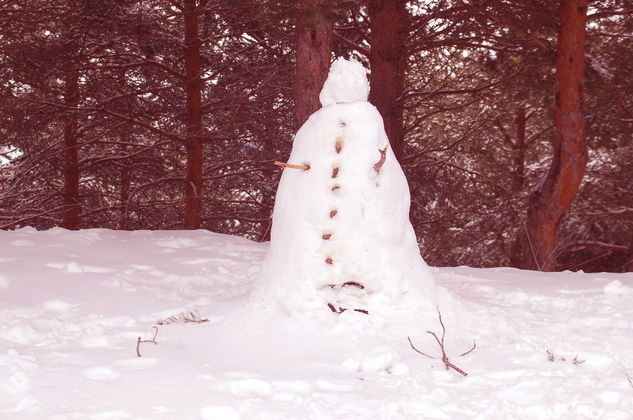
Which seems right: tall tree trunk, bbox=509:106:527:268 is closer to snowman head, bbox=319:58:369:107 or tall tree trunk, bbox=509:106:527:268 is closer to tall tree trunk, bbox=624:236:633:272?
tall tree trunk, bbox=624:236:633:272

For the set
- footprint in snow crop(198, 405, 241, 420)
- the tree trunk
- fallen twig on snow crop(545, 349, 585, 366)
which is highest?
the tree trunk

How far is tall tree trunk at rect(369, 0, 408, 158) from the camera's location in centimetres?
877

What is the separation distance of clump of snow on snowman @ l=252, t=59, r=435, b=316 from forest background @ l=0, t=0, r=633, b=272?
215cm

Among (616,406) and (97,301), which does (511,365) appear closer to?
(616,406)

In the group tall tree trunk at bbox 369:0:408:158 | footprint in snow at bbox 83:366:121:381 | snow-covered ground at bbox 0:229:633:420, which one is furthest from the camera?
tall tree trunk at bbox 369:0:408:158

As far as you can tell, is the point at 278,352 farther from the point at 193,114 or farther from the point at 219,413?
the point at 193,114

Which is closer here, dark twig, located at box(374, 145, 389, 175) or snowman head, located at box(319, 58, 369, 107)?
dark twig, located at box(374, 145, 389, 175)

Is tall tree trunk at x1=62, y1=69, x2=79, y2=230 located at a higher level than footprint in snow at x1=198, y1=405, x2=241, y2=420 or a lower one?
higher

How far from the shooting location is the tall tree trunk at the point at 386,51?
8766mm

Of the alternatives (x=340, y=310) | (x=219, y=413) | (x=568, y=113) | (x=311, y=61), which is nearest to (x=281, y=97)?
(x=311, y=61)

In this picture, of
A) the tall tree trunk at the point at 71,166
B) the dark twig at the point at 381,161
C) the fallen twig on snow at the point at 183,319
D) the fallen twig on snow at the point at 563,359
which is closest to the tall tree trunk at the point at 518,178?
the tall tree trunk at the point at 71,166

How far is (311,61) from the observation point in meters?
6.47

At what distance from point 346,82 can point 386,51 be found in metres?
4.66

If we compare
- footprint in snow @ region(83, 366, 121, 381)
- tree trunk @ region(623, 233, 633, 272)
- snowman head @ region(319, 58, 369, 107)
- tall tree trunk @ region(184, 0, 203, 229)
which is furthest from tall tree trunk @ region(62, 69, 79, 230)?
tree trunk @ region(623, 233, 633, 272)
